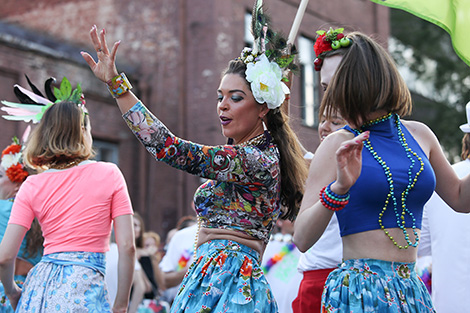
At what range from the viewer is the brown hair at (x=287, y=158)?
10.3 feet

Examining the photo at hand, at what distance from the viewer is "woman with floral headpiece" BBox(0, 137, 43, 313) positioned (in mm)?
4406

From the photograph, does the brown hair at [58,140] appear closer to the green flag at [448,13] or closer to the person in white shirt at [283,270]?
the green flag at [448,13]

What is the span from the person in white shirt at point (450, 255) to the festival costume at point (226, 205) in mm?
1276

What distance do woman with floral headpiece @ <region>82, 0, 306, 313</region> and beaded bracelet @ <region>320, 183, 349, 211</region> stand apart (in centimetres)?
57

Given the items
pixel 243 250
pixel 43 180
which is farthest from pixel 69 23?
pixel 243 250

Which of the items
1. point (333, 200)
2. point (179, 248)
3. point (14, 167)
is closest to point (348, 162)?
point (333, 200)

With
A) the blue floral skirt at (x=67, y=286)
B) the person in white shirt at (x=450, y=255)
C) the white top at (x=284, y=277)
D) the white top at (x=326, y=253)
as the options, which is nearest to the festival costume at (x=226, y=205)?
the blue floral skirt at (x=67, y=286)

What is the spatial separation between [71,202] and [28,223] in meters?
0.33

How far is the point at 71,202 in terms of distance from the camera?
3.63 meters

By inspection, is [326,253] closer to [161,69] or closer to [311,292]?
[311,292]

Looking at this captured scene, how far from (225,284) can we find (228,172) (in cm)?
52

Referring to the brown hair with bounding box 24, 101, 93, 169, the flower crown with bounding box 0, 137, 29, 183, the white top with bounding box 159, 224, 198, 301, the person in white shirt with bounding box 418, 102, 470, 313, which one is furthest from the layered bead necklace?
the white top with bounding box 159, 224, 198, 301

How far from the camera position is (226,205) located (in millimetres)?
2916

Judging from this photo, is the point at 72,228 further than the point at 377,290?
Yes
